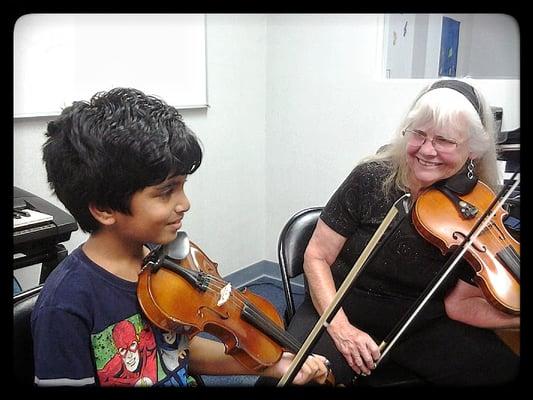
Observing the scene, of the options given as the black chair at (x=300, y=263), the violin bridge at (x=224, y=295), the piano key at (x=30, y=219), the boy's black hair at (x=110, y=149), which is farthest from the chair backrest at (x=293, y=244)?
the piano key at (x=30, y=219)

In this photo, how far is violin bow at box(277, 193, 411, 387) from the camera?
68cm

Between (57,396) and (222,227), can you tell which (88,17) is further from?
(57,396)

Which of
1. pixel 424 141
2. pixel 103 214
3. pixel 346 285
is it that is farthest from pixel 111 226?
pixel 424 141

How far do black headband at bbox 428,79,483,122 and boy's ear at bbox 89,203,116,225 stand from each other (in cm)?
47

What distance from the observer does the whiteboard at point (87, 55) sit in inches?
25.5

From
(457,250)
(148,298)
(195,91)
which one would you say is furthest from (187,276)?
(457,250)

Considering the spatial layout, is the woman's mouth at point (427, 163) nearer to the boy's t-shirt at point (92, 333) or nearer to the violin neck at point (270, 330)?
the violin neck at point (270, 330)

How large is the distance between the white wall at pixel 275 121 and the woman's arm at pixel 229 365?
121 millimetres

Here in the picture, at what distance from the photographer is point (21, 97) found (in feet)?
2.17

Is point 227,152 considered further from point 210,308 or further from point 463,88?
point 463,88

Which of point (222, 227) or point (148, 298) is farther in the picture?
point (222, 227)

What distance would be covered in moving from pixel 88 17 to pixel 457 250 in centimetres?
61

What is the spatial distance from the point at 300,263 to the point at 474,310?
0.88 feet

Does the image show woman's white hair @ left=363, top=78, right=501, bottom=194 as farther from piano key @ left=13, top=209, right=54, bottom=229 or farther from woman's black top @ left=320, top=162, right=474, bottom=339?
piano key @ left=13, top=209, right=54, bottom=229
